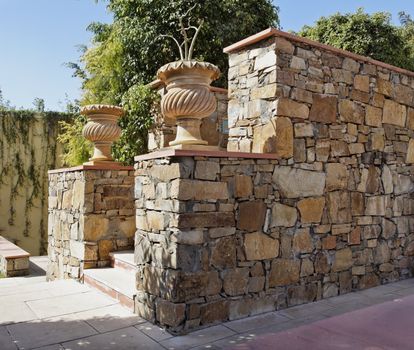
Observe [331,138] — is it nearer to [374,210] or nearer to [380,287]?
[374,210]

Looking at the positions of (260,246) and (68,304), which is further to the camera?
(68,304)

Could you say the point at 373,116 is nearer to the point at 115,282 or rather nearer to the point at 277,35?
the point at 277,35

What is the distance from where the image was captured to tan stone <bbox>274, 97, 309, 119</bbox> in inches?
137

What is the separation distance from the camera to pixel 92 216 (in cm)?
460

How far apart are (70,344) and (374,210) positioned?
336cm

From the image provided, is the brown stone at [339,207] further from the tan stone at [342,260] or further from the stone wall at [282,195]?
the tan stone at [342,260]

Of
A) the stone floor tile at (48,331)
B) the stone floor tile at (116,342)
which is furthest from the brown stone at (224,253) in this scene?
the stone floor tile at (48,331)

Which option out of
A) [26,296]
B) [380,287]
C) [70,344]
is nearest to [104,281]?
[26,296]

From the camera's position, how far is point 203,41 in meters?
7.00

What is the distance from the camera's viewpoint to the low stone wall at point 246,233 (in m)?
2.97

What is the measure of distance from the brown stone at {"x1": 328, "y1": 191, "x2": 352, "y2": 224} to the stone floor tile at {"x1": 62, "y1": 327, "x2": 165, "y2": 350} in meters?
2.16

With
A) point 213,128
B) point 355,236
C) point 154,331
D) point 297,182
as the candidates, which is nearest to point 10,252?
point 213,128

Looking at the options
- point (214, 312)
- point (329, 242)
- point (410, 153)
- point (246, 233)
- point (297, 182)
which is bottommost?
point (214, 312)

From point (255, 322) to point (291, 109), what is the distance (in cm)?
191
